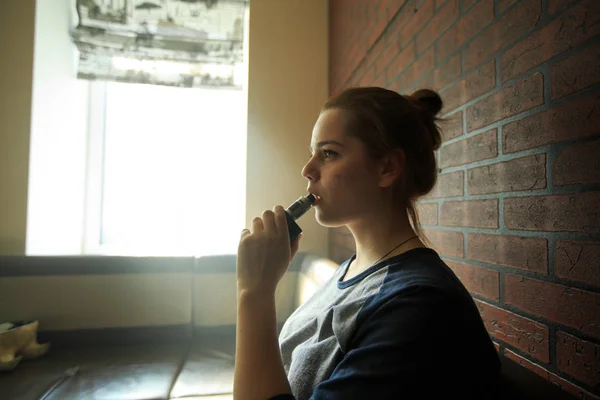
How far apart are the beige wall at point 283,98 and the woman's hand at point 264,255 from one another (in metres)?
1.32

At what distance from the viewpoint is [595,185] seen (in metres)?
0.48

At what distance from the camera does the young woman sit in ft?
1.33

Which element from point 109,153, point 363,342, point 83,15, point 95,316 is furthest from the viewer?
point 109,153

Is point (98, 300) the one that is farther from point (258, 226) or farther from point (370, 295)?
point (370, 295)

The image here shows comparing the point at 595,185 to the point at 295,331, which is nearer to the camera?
the point at 595,185

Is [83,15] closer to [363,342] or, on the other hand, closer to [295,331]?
[295,331]

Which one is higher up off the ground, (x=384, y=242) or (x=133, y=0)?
(x=133, y=0)

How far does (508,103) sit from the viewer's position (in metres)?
0.65

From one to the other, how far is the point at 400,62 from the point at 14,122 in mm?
2051

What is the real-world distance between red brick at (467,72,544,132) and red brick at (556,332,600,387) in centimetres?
41

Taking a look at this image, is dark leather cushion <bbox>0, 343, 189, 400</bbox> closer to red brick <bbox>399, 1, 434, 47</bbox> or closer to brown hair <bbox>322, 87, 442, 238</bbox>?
brown hair <bbox>322, 87, 442, 238</bbox>

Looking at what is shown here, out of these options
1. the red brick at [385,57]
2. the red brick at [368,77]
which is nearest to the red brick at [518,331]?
the red brick at [385,57]

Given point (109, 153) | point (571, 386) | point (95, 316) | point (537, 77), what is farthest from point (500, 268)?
point (109, 153)

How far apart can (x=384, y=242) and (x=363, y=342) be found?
264 mm
